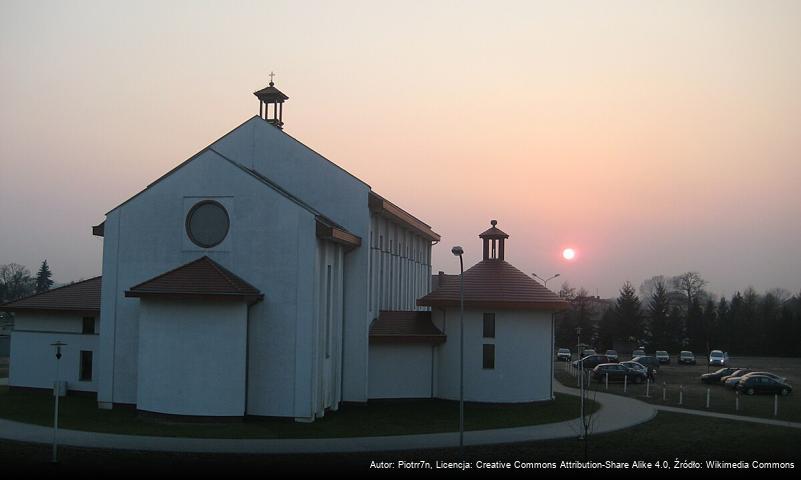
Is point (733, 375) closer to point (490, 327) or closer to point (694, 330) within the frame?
point (490, 327)

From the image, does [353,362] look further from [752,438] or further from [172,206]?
[752,438]

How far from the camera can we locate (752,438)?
81.6 feet

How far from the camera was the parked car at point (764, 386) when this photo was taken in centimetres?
4153

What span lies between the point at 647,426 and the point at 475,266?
13.0 meters

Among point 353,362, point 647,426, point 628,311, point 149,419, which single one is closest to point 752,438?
point 647,426

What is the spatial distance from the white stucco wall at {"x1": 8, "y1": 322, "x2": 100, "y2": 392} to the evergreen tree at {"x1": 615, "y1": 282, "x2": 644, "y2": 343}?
6695 cm

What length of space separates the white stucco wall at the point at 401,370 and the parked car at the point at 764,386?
60.8ft

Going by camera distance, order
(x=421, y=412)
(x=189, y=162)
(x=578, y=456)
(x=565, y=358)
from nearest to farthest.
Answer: (x=578, y=456) → (x=189, y=162) → (x=421, y=412) → (x=565, y=358)

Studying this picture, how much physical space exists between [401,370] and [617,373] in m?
17.6

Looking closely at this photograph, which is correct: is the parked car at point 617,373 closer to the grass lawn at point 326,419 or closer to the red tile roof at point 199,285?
the grass lawn at point 326,419

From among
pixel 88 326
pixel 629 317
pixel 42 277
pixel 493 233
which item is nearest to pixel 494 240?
pixel 493 233

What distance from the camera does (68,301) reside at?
3659cm

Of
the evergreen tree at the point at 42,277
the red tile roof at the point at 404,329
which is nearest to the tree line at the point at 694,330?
the red tile roof at the point at 404,329

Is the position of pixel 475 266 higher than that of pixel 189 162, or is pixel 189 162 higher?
pixel 189 162
